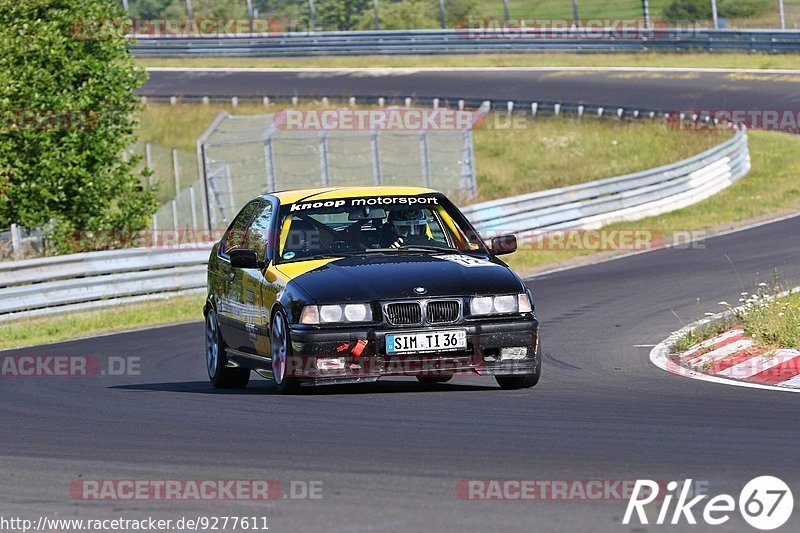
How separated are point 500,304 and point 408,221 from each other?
138 centimetres

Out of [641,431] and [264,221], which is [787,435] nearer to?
[641,431]

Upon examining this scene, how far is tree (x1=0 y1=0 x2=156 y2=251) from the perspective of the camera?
24.3 m

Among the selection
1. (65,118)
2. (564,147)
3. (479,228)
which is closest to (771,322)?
(479,228)

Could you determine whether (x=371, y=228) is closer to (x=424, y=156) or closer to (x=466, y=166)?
(x=424, y=156)

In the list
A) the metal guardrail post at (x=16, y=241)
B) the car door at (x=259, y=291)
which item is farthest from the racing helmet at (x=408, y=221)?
the metal guardrail post at (x=16, y=241)

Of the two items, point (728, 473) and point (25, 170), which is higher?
point (728, 473)

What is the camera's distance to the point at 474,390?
10.1m

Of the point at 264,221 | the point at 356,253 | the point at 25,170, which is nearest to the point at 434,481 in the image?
the point at 356,253

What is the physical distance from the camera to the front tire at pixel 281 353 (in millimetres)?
9781

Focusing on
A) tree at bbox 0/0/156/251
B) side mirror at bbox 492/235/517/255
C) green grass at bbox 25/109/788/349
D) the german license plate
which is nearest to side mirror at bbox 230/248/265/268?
Result: the german license plate

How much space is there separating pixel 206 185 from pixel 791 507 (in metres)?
20.8

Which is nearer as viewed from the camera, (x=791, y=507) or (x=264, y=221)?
(x=791, y=507)

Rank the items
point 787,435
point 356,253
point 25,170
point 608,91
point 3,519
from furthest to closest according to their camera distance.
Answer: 1. point 608,91
2. point 25,170
3. point 356,253
4. point 787,435
5. point 3,519

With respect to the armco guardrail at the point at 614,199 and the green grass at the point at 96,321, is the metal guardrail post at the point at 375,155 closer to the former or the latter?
the armco guardrail at the point at 614,199
